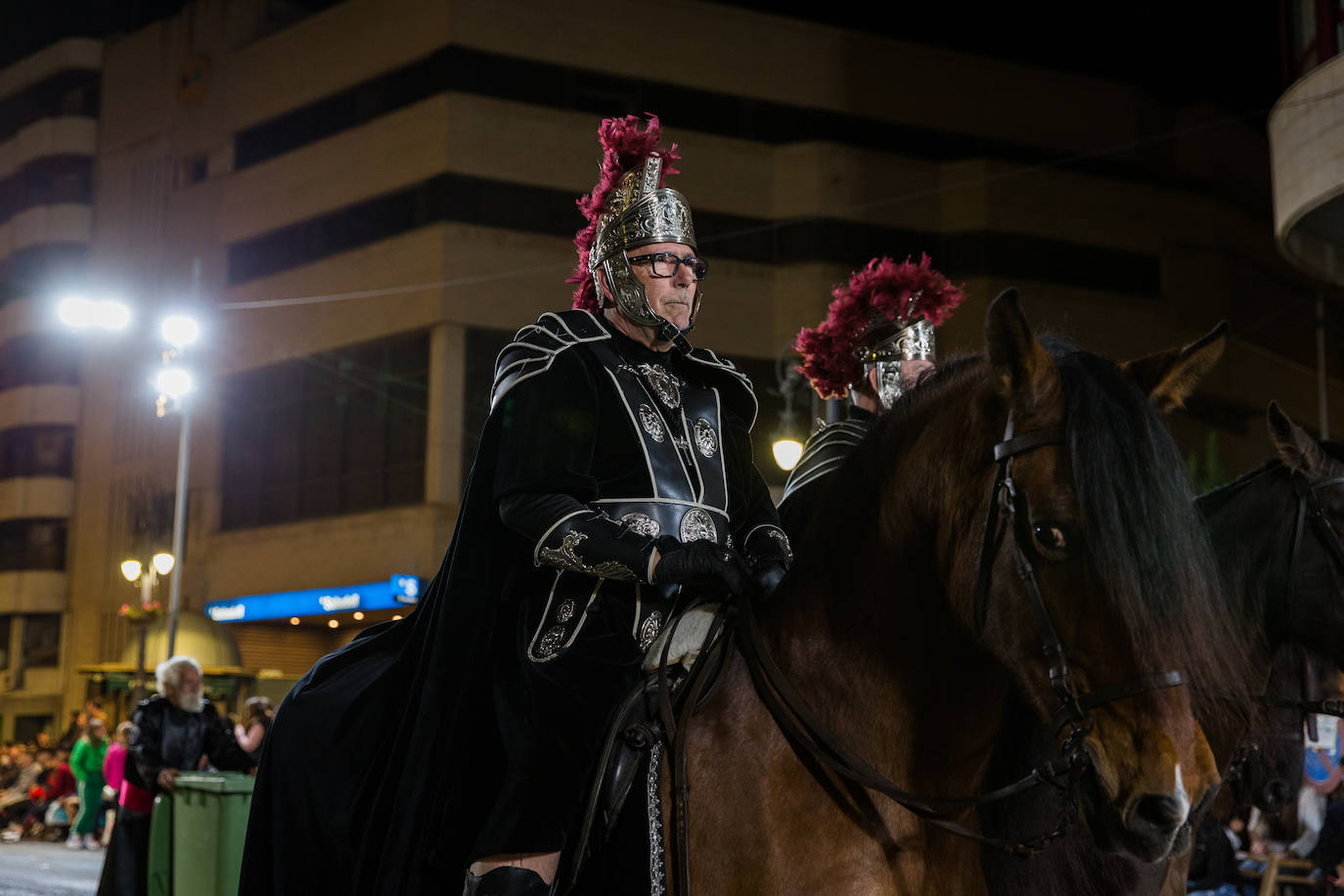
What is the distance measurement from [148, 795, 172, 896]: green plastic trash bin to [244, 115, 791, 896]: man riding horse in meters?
5.37

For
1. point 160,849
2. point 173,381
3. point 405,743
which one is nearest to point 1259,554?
point 405,743

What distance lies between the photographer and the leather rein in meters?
2.81

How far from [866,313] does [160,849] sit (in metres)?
5.81

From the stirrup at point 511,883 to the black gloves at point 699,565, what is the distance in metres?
0.77

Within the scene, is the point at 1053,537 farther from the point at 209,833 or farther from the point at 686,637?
the point at 209,833

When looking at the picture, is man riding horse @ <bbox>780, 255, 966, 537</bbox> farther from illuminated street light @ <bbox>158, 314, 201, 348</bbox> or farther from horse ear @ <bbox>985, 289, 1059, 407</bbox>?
illuminated street light @ <bbox>158, 314, 201, 348</bbox>

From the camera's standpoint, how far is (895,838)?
10.8ft

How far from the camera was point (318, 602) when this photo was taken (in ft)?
104

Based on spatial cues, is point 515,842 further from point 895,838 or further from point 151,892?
point 151,892

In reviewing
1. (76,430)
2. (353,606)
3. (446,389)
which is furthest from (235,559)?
(76,430)

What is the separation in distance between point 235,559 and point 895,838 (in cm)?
3305

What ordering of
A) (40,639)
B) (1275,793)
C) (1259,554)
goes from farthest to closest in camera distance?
(40,639), (1275,793), (1259,554)

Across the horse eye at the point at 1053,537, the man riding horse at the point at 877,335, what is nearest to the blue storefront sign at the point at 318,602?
the man riding horse at the point at 877,335

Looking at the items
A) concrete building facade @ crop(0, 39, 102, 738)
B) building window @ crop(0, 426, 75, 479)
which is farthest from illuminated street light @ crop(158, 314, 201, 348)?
building window @ crop(0, 426, 75, 479)
